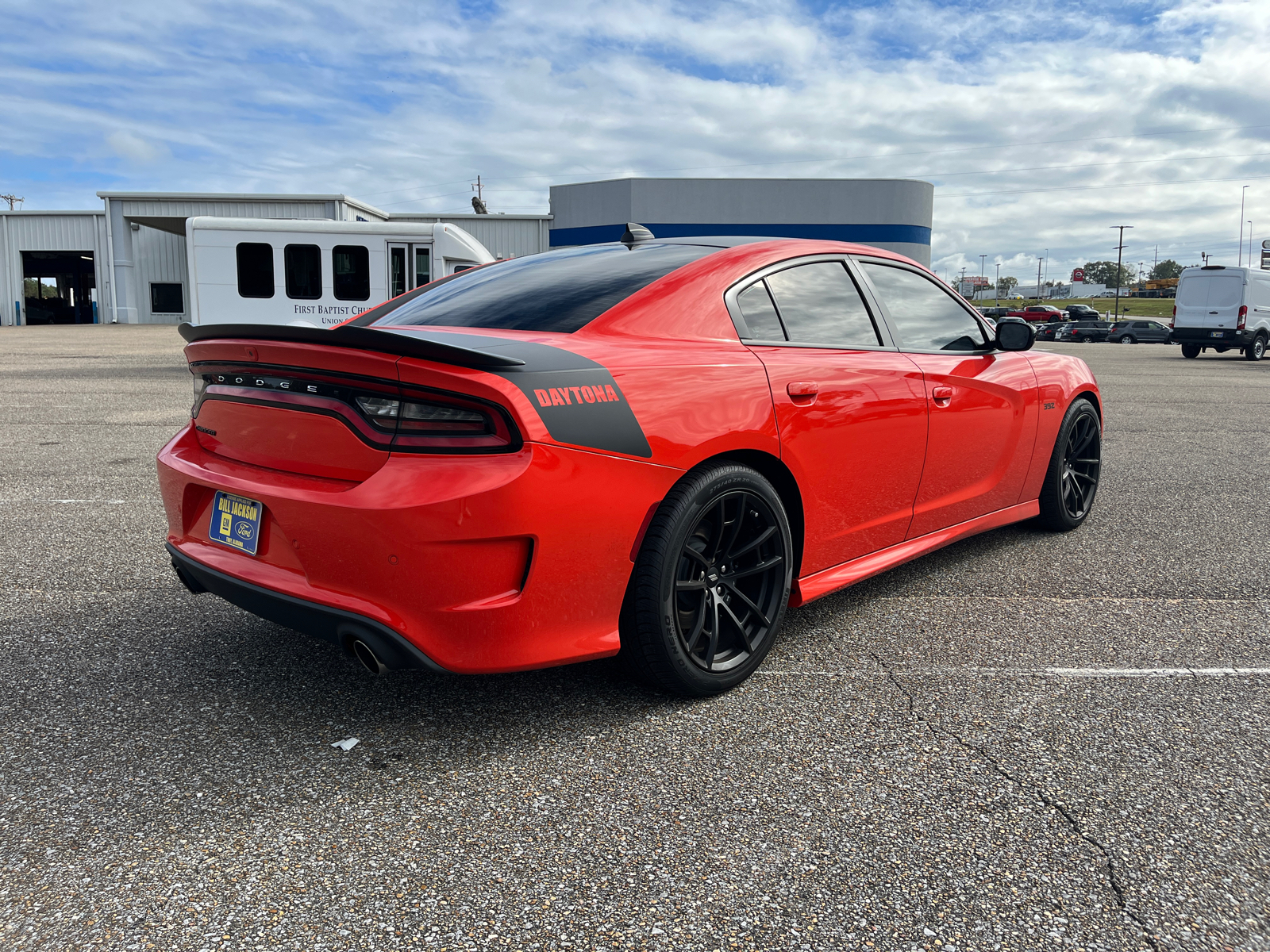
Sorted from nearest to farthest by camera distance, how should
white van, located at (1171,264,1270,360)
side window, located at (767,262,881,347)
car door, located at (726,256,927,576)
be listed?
car door, located at (726,256,927,576)
side window, located at (767,262,881,347)
white van, located at (1171,264,1270,360)

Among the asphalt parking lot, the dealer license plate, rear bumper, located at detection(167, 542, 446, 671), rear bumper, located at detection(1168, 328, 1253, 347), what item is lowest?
the asphalt parking lot

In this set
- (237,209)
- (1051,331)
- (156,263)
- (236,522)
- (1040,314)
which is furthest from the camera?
(1040,314)

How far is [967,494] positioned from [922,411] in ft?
2.12

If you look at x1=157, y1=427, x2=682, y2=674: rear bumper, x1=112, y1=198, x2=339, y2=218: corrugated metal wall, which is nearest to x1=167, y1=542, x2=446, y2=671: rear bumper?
x1=157, y1=427, x2=682, y2=674: rear bumper

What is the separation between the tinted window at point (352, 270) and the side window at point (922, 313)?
12457 millimetres

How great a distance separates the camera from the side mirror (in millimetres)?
4160

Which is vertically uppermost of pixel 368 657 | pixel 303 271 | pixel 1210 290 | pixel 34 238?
pixel 34 238

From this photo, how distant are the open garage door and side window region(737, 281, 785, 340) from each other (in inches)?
1873

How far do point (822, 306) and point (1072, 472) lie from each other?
A: 95.3 inches

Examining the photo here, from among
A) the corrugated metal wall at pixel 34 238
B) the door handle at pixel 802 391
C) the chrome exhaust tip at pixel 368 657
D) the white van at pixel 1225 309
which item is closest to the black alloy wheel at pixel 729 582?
the door handle at pixel 802 391

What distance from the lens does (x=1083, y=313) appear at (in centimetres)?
5141

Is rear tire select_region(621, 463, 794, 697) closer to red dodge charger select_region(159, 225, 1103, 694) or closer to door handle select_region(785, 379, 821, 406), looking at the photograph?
red dodge charger select_region(159, 225, 1103, 694)

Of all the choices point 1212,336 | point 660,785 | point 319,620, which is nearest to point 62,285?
point 1212,336

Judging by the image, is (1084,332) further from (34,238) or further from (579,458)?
(34,238)
